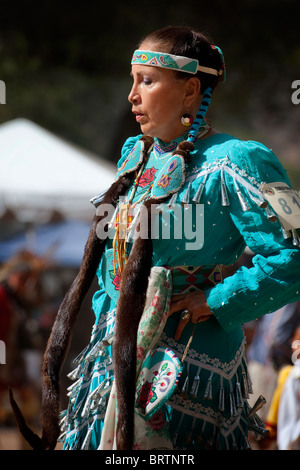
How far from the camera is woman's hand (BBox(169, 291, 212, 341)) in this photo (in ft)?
7.43

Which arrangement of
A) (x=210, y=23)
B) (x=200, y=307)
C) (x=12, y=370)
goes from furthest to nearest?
(x=210, y=23), (x=12, y=370), (x=200, y=307)

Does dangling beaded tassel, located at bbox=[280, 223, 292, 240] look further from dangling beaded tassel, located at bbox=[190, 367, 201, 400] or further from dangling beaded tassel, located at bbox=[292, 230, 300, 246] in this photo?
dangling beaded tassel, located at bbox=[190, 367, 201, 400]

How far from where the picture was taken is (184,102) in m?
2.43

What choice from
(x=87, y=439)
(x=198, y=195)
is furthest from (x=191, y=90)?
(x=87, y=439)

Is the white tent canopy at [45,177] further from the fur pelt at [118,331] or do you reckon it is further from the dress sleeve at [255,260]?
the dress sleeve at [255,260]

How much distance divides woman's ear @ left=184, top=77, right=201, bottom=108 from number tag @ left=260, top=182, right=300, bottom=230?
15.6 inches

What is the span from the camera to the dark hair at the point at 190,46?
239 cm

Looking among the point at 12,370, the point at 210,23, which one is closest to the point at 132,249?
the point at 12,370

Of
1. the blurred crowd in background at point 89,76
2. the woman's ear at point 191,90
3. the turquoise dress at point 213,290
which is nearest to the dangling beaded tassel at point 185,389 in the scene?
the turquoise dress at point 213,290

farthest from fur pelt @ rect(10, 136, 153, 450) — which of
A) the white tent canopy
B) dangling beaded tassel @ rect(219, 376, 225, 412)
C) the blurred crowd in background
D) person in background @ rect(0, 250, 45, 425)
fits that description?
the white tent canopy

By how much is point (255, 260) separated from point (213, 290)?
152 mm

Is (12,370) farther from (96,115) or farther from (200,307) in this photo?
(96,115)

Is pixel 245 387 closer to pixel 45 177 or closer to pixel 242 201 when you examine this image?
pixel 242 201

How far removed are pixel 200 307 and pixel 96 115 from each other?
54.5 ft
